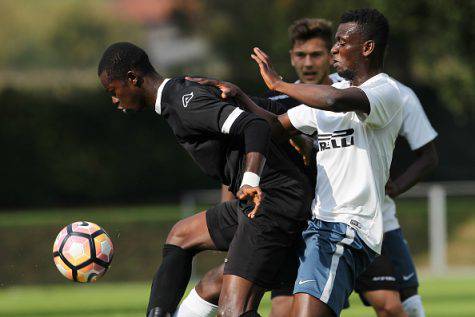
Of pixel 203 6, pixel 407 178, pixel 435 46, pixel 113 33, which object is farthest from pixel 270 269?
pixel 113 33

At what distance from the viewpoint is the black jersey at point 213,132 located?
19.9 ft

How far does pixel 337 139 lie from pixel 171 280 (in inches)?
57.9

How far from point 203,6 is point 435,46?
636 inches

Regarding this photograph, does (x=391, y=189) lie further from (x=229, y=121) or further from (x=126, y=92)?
(x=126, y=92)

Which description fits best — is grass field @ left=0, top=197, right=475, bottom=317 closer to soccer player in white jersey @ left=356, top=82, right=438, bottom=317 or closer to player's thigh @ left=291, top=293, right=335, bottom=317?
soccer player in white jersey @ left=356, top=82, right=438, bottom=317

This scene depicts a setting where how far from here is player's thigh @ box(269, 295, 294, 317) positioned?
719cm

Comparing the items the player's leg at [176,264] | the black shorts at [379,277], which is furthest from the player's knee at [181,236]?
the black shorts at [379,277]

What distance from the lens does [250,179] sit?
19.4 feet

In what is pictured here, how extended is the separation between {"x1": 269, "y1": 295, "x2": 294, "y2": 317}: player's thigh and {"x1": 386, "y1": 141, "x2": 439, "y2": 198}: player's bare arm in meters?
1.09

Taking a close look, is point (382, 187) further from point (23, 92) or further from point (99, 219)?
point (23, 92)

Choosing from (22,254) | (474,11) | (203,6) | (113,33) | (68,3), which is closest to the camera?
(474,11)

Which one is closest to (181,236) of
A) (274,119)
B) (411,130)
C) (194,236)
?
(194,236)

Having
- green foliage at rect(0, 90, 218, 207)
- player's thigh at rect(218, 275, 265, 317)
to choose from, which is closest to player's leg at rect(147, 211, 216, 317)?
player's thigh at rect(218, 275, 265, 317)

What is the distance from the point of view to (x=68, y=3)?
6050cm
